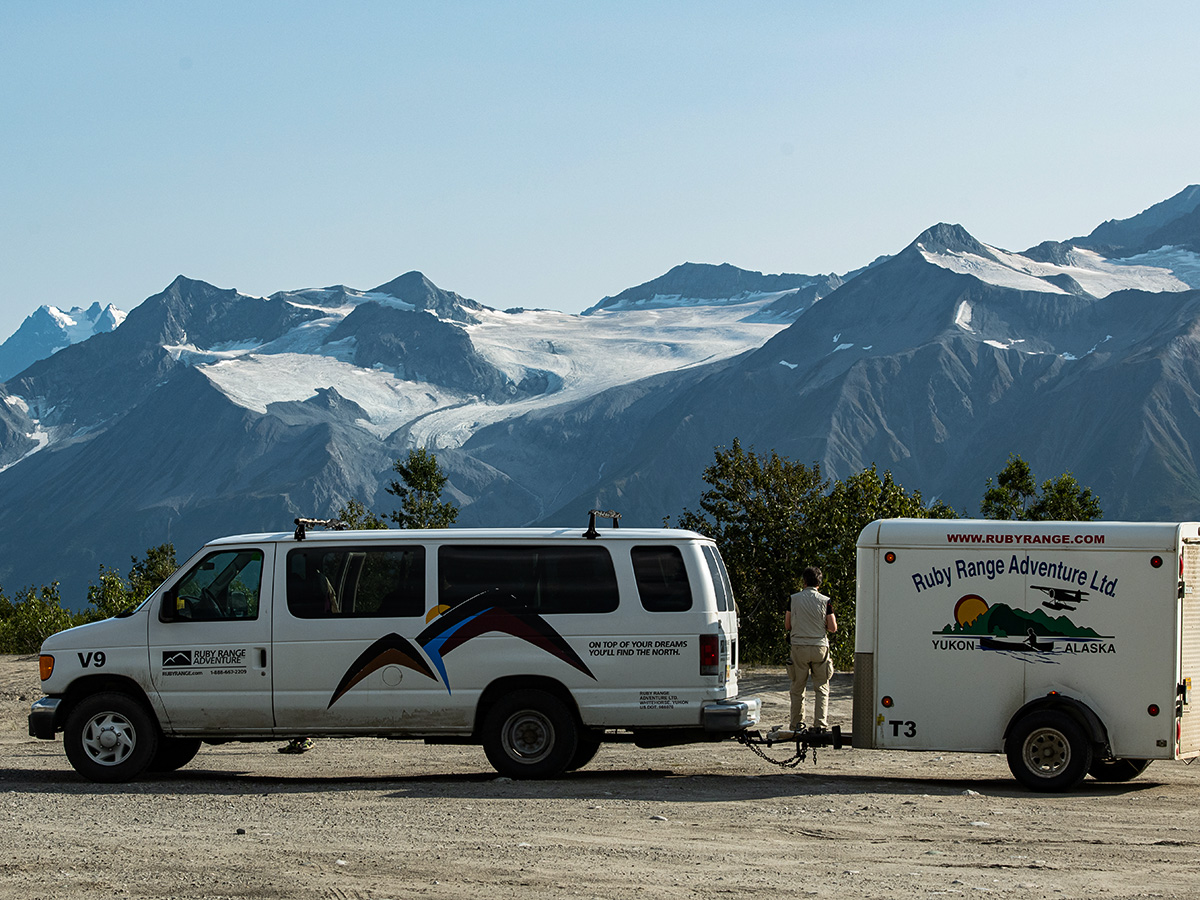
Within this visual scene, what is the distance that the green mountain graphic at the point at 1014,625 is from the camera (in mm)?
12742

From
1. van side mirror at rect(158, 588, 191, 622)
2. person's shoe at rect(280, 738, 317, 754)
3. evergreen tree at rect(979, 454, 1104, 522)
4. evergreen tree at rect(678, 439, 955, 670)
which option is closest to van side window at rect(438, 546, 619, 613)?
van side mirror at rect(158, 588, 191, 622)

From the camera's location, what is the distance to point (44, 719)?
12.9 metres

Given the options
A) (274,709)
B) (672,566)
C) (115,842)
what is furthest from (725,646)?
(115,842)

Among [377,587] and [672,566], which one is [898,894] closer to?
[672,566]

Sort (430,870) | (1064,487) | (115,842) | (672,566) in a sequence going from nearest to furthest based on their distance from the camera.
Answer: (430,870), (115,842), (672,566), (1064,487)

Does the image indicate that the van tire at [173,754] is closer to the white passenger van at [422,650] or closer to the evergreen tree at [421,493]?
the white passenger van at [422,650]

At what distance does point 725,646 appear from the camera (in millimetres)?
12805

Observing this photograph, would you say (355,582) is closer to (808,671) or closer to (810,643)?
(810,643)

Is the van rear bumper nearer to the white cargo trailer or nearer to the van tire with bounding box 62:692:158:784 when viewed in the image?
the white cargo trailer

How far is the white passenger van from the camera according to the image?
41.6 feet

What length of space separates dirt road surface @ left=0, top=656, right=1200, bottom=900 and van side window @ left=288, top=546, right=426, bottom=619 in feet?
5.39

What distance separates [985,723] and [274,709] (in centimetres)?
654

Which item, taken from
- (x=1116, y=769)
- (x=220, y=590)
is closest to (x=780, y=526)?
(x=1116, y=769)

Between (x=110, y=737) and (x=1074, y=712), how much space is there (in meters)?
8.84
